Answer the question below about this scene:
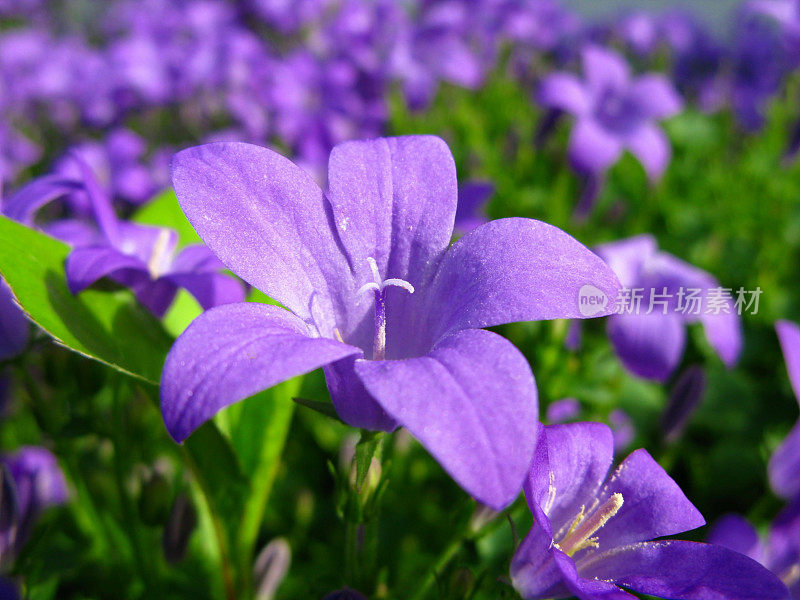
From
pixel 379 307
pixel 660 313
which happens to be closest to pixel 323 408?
pixel 379 307

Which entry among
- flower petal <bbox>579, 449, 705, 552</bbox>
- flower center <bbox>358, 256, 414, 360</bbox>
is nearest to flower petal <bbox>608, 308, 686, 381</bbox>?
flower petal <bbox>579, 449, 705, 552</bbox>

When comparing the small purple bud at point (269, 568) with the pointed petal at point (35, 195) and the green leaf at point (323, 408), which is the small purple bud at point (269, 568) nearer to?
the green leaf at point (323, 408)

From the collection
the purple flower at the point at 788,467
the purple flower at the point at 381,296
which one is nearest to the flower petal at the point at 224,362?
the purple flower at the point at 381,296

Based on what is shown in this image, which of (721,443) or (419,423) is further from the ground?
(419,423)

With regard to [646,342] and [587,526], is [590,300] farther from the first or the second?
[646,342]

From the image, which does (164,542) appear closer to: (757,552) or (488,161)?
(757,552)

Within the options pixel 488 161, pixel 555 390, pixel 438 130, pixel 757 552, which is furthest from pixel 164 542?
pixel 438 130
